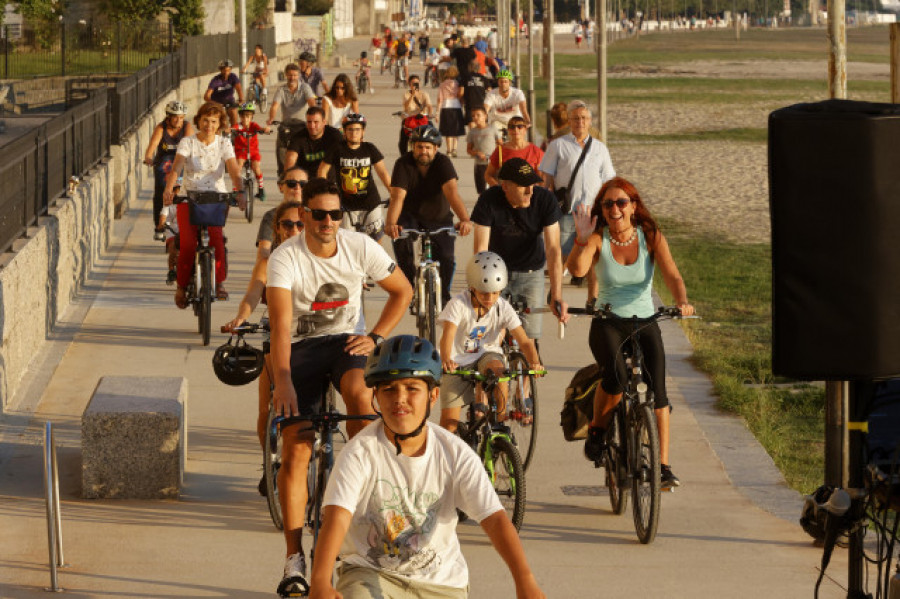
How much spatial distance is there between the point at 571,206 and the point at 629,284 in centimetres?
609

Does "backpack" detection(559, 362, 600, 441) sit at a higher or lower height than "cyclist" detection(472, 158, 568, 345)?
lower

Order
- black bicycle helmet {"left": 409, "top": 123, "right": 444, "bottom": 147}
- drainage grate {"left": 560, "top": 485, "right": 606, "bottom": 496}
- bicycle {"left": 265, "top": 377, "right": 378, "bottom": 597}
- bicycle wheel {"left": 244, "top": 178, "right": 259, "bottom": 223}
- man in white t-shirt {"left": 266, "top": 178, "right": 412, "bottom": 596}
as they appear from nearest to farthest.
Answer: bicycle {"left": 265, "top": 377, "right": 378, "bottom": 597} → man in white t-shirt {"left": 266, "top": 178, "right": 412, "bottom": 596} → drainage grate {"left": 560, "top": 485, "right": 606, "bottom": 496} → black bicycle helmet {"left": 409, "top": 123, "right": 444, "bottom": 147} → bicycle wheel {"left": 244, "top": 178, "right": 259, "bottom": 223}

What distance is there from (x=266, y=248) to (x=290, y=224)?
29 cm

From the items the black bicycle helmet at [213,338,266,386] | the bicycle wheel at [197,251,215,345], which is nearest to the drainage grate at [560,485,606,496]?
the black bicycle helmet at [213,338,266,386]

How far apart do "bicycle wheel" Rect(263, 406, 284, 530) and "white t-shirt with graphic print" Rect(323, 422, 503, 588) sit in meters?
2.65

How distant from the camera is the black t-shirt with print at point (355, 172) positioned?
594 inches

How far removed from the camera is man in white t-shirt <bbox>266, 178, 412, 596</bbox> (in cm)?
821

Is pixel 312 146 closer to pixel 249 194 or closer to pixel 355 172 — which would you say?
pixel 355 172

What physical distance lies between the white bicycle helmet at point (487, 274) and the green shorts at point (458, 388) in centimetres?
37

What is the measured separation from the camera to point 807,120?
6.14 m

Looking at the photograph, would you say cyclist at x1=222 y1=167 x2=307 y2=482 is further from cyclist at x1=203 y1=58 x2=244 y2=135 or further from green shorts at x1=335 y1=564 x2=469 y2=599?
cyclist at x1=203 y1=58 x2=244 y2=135

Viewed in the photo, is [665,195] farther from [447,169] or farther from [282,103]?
[447,169]

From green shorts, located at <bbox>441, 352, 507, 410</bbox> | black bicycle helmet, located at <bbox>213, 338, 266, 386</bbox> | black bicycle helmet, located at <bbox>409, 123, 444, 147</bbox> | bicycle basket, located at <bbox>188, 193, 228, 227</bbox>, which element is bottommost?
green shorts, located at <bbox>441, 352, 507, 410</bbox>

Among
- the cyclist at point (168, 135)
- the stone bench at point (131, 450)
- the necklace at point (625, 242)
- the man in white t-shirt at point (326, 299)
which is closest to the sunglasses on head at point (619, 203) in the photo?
the necklace at point (625, 242)
